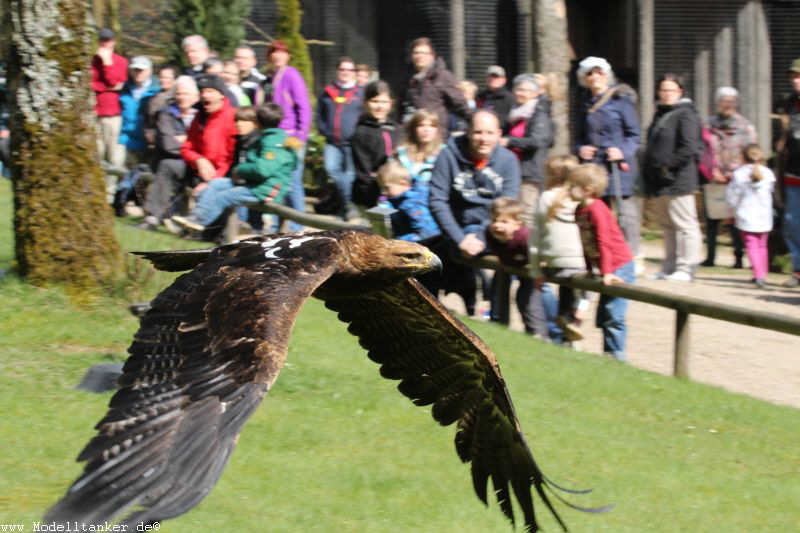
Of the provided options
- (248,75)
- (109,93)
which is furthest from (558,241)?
(109,93)

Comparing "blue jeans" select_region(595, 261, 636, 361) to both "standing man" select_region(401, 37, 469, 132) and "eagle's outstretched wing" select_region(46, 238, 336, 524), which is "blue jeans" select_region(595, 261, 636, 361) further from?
"eagle's outstretched wing" select_region(46, 238, 336, 524)

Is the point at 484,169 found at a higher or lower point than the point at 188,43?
lower

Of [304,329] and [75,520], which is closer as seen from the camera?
[75,520]

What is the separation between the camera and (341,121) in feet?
42.1

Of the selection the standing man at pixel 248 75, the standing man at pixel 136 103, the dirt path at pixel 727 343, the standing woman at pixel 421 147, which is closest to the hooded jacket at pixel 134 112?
the standing man at pixel 136 103

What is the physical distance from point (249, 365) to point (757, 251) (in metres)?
8.43

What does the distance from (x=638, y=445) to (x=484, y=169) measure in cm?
306

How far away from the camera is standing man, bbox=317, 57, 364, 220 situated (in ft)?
42.0

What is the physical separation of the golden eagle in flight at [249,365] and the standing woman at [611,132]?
17.5ft

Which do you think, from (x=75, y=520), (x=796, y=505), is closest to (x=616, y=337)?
(x=796, y=505)

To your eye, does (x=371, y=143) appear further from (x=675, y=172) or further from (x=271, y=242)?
(x=271, y=242)

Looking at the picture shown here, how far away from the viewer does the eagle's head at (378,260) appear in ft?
19.9

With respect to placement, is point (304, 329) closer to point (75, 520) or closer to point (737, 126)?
point (75, 520)

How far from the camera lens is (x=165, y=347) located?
502 centimetres
